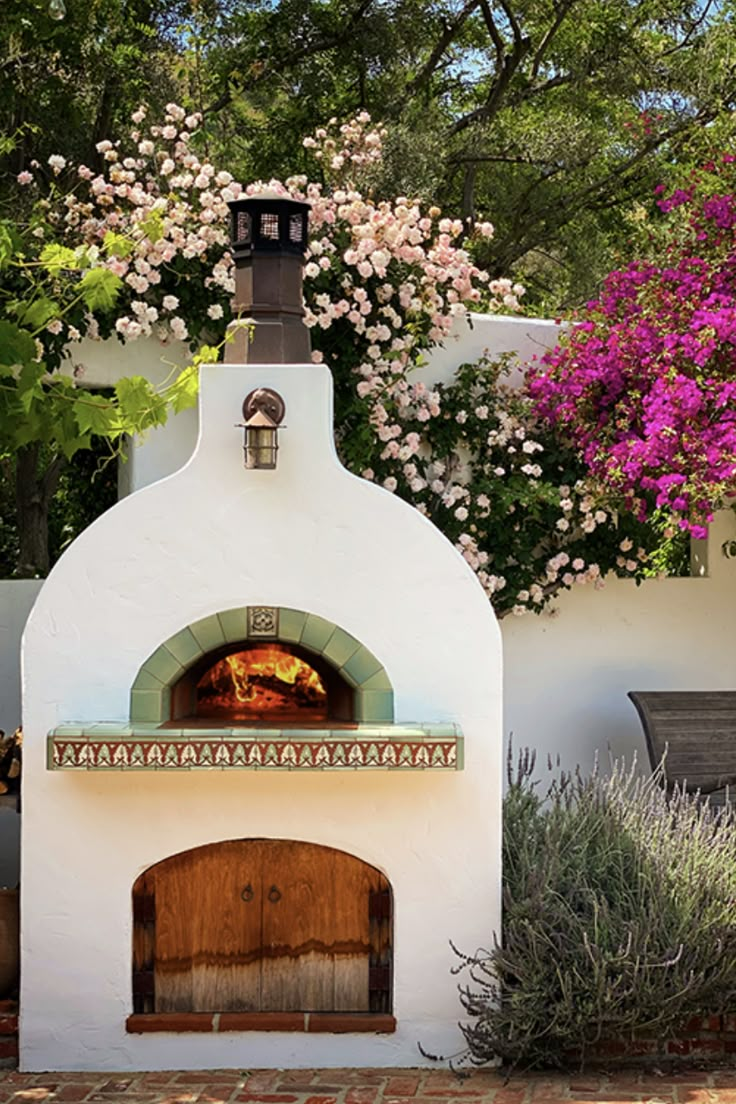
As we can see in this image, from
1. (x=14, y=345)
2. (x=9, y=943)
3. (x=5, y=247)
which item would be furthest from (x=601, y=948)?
(x=5, y=247)

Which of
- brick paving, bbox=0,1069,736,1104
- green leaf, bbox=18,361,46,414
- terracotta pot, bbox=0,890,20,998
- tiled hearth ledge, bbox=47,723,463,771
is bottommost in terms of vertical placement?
brick paving, bbox=0,1069,736,1104

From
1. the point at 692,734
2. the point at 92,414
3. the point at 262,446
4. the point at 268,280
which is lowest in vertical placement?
the point at 692,734

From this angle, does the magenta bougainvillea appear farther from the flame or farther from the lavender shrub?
the flame

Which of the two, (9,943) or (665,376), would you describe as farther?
(665,376)

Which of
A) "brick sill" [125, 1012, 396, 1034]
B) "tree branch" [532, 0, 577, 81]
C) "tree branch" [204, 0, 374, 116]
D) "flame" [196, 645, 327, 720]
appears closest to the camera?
"brick sill" [125, 1012, 396, 1034]

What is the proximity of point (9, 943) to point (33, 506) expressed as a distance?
5.87 meters

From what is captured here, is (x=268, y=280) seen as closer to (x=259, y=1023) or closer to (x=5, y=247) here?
(x=5, y=247)

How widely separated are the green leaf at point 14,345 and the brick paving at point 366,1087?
3.32 metres

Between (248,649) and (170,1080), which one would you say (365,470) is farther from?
(170,1080)

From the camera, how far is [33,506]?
11.9 meters

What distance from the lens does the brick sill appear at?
6191mm

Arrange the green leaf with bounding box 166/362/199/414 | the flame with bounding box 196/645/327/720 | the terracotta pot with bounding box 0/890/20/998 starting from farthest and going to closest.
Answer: the flame with bounding box 196/645/327/720, the terracotta pot with bounding box 0/890/20/998, the green leaf with bounding box 166/362/199/414

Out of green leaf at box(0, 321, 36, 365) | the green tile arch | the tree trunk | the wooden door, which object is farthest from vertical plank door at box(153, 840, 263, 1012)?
the tree trunk

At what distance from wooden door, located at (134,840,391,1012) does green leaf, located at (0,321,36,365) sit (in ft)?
8.14
